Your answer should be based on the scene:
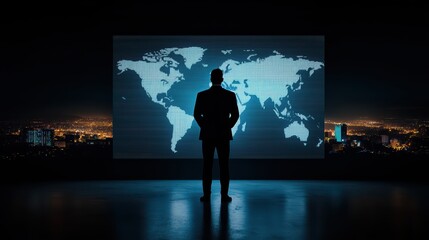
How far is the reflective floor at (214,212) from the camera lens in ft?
11.6

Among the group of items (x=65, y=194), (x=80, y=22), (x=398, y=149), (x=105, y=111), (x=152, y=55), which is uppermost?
(x=80, y=22)

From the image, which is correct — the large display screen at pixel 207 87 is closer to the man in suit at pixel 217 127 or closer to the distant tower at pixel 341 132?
the distant tower at pixel 341 132

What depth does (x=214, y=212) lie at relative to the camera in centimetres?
440

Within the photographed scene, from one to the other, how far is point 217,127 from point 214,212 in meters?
1.02

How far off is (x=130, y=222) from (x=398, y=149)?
5.15 m

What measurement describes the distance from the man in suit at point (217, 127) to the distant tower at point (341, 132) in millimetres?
2914

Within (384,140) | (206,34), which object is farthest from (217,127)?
Answer: (384,140)

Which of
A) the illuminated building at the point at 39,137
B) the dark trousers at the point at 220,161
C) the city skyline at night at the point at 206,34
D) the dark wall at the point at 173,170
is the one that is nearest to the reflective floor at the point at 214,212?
the dark trousers at the point at 220,161

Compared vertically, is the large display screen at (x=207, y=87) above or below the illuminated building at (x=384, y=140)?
above

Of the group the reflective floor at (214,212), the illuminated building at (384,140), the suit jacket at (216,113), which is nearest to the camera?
the reflective floor at (214,212)

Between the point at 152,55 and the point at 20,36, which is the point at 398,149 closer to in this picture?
the point at 152,55

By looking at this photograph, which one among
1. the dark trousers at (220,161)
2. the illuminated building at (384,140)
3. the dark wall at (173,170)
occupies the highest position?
the illuminated building at (384,140)

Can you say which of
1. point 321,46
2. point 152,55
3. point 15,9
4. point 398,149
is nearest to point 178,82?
point 152,55

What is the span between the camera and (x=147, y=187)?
→ 255 inches
